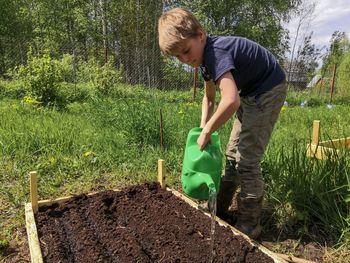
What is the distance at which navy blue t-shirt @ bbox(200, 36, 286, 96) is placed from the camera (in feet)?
6.69

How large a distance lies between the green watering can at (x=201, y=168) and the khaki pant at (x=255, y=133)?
256 millimetres

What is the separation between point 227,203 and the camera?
2.75m

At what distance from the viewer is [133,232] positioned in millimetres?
2338

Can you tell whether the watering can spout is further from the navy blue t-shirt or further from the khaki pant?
the navy blue t-shirt

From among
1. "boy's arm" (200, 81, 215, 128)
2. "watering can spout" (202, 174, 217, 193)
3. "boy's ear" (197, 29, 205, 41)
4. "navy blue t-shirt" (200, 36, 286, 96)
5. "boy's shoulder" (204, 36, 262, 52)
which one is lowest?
"watering can spout" (202, 174, 217, 193)

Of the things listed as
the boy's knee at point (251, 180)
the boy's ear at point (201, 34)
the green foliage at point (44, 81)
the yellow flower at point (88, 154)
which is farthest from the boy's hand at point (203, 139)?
the green foliage at point (44, 81)

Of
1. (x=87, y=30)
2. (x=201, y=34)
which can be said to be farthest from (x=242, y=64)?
(x=87, y=30)

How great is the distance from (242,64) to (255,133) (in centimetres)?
44

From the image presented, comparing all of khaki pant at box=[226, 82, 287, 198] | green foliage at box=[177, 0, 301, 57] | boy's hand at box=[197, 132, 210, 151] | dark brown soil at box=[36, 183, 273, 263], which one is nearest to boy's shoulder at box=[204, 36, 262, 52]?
khaki pant at box=[226, 82, 287, 198]

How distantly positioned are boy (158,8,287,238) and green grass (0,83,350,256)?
0.37 meters

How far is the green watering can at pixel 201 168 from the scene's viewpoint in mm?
2127

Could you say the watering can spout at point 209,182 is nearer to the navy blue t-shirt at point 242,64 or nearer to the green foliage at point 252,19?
the navy blue t-shirt at point 242,64

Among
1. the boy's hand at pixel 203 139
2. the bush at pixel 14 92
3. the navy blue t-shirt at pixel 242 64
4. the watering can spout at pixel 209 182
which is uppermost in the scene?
the navy blue t-shirt at pixel 242 64

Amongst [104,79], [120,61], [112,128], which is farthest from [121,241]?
[120,61]
